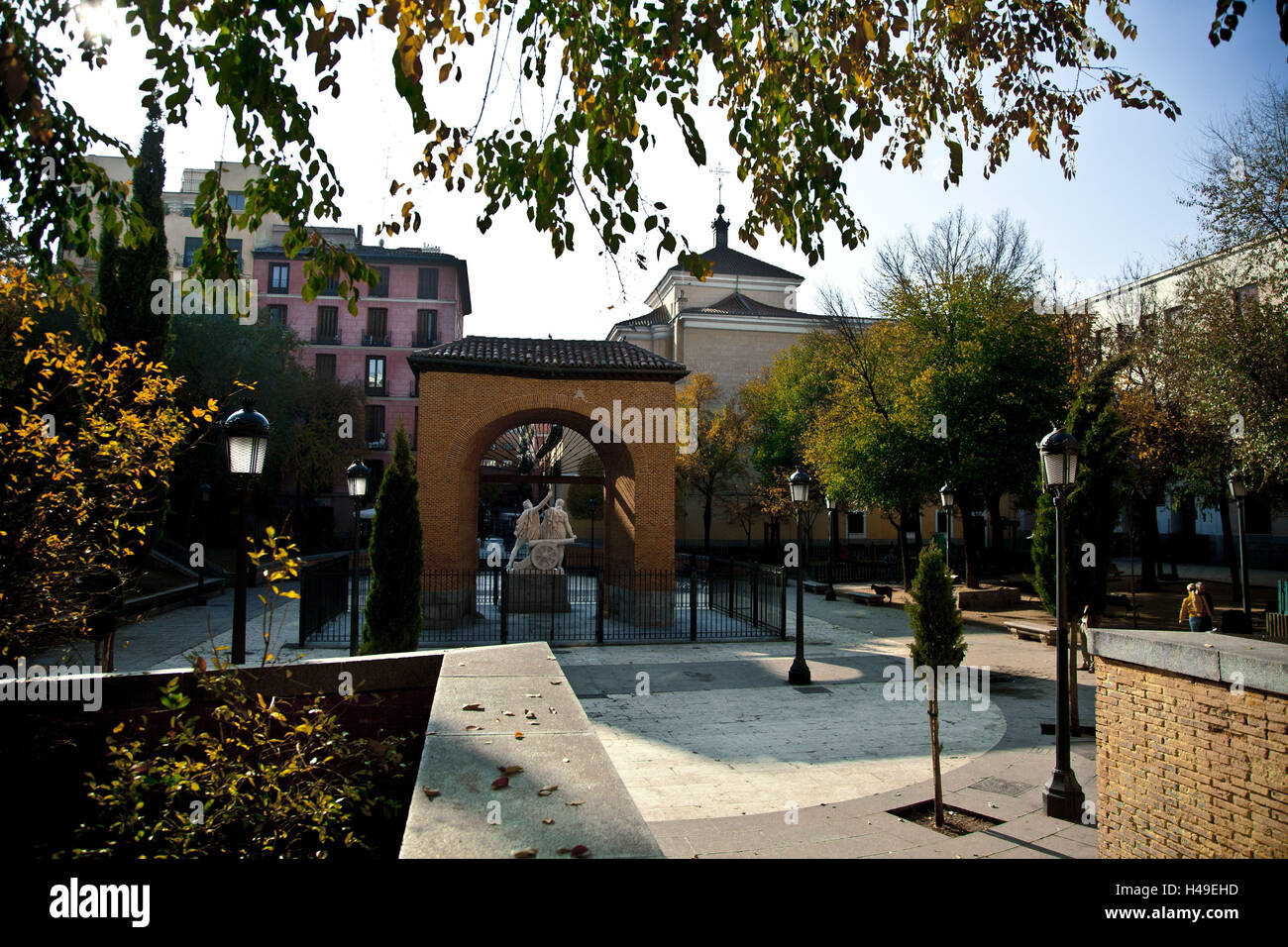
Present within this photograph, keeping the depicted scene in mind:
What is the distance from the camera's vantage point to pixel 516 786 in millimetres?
2875

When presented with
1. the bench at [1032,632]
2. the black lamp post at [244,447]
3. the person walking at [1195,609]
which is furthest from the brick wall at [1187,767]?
the bench at [1032,632]

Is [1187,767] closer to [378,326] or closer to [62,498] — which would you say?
[62,498]

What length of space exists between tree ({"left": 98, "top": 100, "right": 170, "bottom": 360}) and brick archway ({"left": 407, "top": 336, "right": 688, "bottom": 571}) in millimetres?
7780

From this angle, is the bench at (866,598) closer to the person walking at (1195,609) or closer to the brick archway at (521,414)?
the brick archway at (521,414)

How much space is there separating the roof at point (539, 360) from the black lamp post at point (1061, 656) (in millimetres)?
10382

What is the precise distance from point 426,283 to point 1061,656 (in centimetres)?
4374

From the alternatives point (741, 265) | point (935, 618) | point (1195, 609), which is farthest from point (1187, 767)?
point (741, 265)

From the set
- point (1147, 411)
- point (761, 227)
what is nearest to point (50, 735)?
point (761, 227)

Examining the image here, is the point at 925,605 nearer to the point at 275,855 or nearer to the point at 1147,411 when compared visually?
the point at 275,855

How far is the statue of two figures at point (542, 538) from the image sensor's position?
18.3 meters

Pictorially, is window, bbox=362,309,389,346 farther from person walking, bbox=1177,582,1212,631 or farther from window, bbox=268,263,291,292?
person walking, bbox=1177,582,1212,631

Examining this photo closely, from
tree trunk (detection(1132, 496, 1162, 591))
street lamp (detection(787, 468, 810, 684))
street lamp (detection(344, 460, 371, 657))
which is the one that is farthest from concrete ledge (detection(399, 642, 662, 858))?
tree trunk (detection(1132, 496, 1162, 591))

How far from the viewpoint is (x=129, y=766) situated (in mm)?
3186
